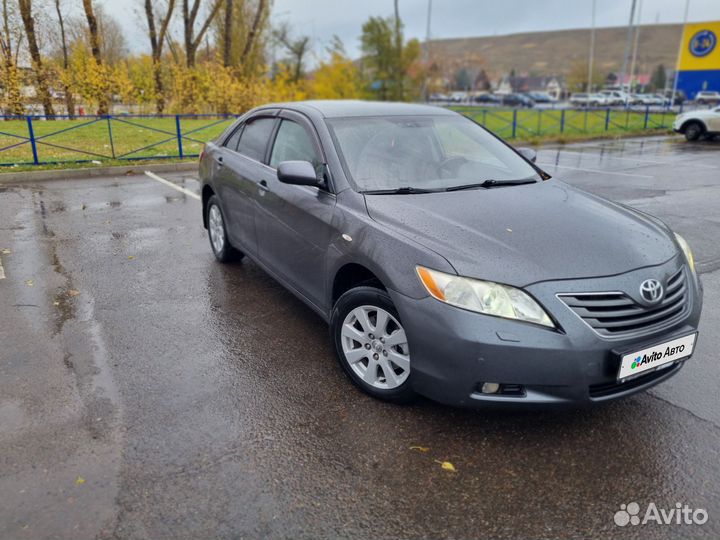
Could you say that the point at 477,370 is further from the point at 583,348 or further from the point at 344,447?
the point at 344,447

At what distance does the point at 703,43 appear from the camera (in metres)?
30.8

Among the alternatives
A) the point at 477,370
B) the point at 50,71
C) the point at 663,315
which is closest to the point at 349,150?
the point at 477,370

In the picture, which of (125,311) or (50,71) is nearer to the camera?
(125,311)

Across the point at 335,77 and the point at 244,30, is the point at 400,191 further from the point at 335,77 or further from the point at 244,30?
the point at 335,77

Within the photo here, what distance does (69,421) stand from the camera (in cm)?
302

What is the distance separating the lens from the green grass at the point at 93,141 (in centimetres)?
1262

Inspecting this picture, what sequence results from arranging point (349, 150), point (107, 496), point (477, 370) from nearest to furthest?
point (107, 496), point (477, 370), point (349, 150)

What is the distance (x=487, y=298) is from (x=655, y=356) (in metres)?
0.92

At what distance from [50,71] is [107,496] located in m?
18.8

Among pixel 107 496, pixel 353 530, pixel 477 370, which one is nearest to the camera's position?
pixel 353 530

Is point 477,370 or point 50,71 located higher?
point 50,71

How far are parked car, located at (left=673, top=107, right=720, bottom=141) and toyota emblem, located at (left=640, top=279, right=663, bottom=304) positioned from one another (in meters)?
19.9

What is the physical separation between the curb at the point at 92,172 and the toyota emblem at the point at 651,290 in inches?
449

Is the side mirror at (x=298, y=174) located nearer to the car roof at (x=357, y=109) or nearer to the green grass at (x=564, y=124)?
the car roof at (x=357, y=109)
